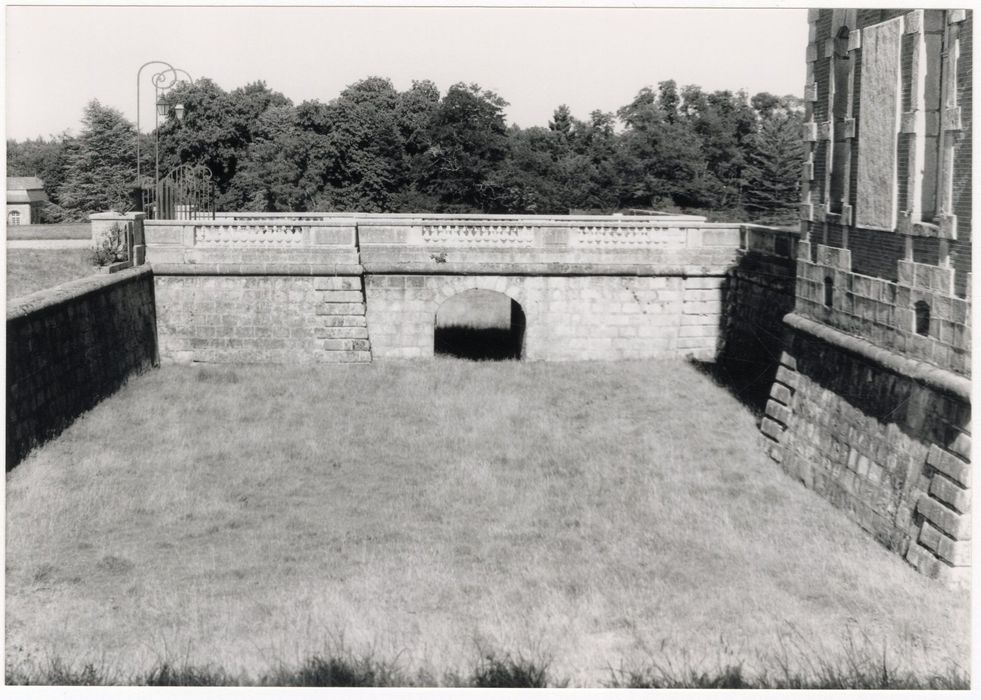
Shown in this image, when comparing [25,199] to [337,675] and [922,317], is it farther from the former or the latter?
[337,675]

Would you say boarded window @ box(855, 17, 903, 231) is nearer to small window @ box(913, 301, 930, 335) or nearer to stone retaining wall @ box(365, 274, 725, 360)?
small window @ box(913, 301, 930, 335)

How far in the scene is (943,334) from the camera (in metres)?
11.5

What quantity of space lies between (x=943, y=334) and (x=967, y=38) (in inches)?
117

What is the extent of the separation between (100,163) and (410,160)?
11.7 m

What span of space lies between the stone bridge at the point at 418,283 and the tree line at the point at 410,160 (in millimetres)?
17435

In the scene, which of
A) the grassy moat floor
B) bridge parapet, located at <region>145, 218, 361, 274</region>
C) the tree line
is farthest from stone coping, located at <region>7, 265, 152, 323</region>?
the tree line

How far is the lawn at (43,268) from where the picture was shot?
58.0ft

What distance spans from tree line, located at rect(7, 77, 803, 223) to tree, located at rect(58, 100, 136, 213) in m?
0.06

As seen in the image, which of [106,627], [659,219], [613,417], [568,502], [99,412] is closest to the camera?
[106,627]

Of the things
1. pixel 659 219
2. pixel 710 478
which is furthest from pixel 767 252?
pixel 710 478

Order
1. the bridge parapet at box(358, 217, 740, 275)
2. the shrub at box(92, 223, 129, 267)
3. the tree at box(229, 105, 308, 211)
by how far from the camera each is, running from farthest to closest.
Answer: the tree at box(229, 105, 308, 211)
the bridge parapet at box(358, 217, 740, 275)
the shrub at box(92, 223, 129, 267)

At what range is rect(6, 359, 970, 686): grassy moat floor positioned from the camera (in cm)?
970

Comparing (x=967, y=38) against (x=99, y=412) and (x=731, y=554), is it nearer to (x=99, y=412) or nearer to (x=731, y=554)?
(x=731, y=554)

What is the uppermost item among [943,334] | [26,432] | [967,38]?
[967,38]
